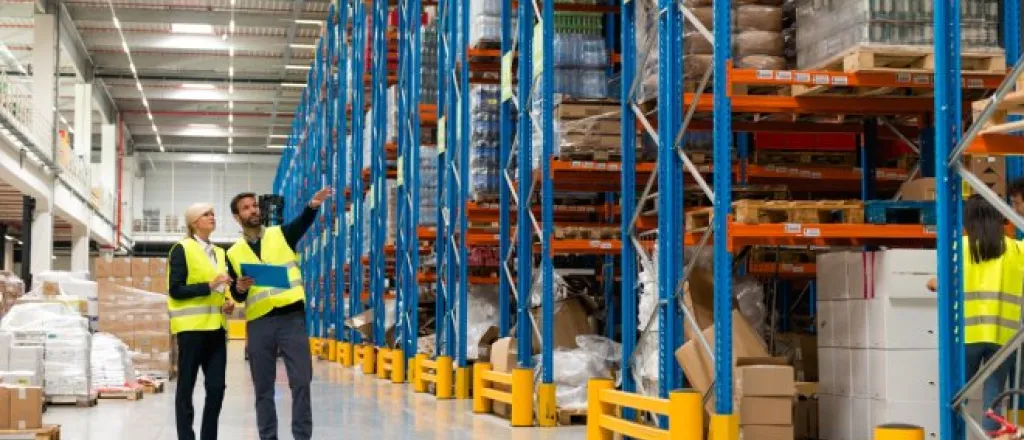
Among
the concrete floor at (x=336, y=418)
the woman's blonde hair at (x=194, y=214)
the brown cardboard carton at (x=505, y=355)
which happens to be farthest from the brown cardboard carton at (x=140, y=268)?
the woman's blonde hair at (x=194, y=214)

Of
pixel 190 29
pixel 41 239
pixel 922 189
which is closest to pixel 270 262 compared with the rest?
pixel 922 189

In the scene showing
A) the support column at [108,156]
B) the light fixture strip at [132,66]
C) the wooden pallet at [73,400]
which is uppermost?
the light fixture strip at [132,66]

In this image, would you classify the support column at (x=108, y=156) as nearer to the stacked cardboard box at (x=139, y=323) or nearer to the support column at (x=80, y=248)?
the support column at (x=80, y=248)

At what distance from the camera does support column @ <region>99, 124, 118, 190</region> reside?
3903cm

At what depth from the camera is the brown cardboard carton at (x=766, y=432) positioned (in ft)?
22.4

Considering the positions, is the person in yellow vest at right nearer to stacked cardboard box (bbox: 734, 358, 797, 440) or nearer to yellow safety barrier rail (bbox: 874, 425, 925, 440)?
stacked cardboard box (bbox: 734, 358, 797, 440)

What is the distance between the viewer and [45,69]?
26.3 m

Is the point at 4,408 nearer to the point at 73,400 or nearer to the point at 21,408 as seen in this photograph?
the point at 21,408

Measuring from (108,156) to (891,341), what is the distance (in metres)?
35.5

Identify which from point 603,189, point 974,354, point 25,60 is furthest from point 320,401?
point 25,60

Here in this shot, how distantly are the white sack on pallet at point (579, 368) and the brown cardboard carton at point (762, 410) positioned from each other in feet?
9.04

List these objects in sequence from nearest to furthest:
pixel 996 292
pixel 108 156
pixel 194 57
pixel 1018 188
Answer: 1. pixel 1018 188
2. pixel 996 292
3. pixel 194 57
4. pixel 108 156

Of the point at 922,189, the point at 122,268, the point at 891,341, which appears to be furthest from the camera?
the point at 122,268

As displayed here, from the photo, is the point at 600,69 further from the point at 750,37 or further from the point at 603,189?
the point at 750,37
